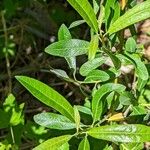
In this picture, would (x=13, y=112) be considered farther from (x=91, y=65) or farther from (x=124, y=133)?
(x=124, y=133)

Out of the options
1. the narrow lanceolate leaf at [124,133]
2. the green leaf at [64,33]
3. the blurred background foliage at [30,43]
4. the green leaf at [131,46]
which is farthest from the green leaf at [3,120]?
the narrow lanceolate leaf at [124,133]

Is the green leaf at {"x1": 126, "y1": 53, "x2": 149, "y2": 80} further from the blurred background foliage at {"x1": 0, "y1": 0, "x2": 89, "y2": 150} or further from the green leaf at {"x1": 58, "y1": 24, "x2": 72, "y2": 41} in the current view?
the blurred background foliage at {"x1": 0, "y1": 0, "x2": 89, "y2": 150}

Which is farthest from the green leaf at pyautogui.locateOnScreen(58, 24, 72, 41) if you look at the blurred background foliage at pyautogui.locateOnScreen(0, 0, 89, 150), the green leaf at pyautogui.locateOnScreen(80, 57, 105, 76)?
the blurred background foliage at pyautogui.locateOnScreen(0, 0, 89, 150)

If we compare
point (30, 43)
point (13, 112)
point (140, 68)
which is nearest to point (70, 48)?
point (140, 68)

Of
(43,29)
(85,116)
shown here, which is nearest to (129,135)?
(85,116)

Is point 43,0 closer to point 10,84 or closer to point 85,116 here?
point 10,84

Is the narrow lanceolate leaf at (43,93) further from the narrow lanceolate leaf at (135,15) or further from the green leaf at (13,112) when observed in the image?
the green leaf at (13,112)
